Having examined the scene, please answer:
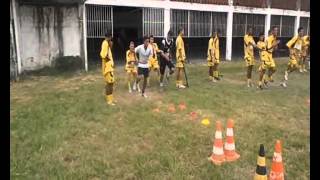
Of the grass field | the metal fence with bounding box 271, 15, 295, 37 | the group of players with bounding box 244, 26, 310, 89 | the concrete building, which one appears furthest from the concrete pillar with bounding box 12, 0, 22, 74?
the metal fence with bounding box 271, 15, 295, 37

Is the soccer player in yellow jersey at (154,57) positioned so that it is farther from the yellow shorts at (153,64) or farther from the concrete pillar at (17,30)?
the concrete pillar at (17,30)

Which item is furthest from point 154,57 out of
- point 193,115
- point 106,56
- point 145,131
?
point 145,131

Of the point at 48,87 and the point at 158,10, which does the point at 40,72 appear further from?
Result: the point at 158,10

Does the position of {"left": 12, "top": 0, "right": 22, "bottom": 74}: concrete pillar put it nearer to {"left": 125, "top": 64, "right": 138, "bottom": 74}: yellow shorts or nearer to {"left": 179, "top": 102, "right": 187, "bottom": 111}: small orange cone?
{"left": 125, "top": 64, "right": 138, "bottom": 74}: yellow shorts

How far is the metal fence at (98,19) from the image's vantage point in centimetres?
1538

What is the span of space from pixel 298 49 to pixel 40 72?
9.88 m

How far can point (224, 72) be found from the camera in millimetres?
16219

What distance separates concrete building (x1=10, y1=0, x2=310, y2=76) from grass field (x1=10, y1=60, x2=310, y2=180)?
8.12ft

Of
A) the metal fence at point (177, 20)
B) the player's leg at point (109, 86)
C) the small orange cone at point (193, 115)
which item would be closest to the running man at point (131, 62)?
the player's leg at point (109, 86)

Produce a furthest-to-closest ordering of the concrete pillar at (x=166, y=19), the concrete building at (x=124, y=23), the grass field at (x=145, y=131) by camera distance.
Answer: the concrete pillar at (x=166, y=19) → the concrete building at (x=124, y=23) → the grass field at (x=145, y=131)

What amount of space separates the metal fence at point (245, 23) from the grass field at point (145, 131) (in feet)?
31.8

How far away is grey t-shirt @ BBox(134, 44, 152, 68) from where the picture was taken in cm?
1036

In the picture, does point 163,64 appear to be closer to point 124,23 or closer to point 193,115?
point 193,115
